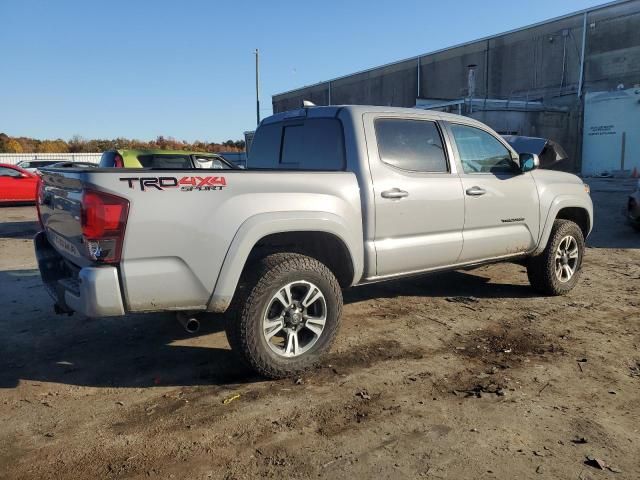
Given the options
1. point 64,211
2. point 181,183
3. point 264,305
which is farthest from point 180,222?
point 64,211

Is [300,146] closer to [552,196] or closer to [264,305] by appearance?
[264,305]

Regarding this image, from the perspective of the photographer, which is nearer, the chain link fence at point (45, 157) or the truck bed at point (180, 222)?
the truck bed at point (180, 222)

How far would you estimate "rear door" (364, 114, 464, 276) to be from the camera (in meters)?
4.23

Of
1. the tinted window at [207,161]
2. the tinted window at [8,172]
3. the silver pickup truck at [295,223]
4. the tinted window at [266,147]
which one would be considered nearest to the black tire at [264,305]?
the silver pickup truck at [295,223]

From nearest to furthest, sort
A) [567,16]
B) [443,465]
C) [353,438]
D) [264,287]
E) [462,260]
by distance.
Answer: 1. [443,465]
2. [353,438]
3. [264,287]
4. [462,260]
5. [567,16]

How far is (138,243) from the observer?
312 centimetres

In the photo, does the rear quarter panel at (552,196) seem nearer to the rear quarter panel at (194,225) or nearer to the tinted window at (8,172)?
the rear quarter panel at (194,225)

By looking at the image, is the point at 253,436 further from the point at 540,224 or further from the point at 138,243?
the point at 540,224

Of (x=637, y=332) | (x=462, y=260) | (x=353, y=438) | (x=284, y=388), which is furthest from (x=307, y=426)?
(x=637, y=332)

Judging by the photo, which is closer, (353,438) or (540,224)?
(353,438)

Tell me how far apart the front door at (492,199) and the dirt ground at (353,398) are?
708 millimetres

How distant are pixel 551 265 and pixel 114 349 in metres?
4.55

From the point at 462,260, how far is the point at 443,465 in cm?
253

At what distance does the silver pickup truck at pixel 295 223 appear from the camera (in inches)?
124
